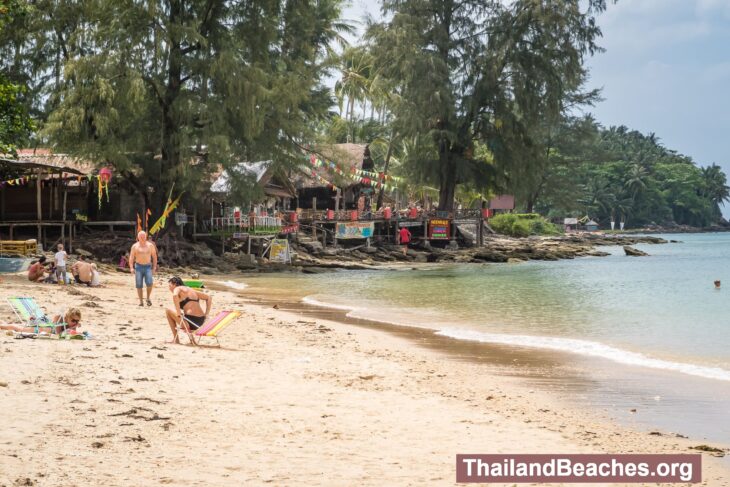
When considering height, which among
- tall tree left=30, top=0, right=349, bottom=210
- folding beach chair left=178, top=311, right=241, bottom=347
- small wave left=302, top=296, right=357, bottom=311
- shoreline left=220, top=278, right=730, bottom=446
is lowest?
small wave left=302, top=296, right=357, bottom=311

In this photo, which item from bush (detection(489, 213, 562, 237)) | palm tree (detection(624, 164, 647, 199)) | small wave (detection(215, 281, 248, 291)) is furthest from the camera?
palm tree (detection(624, 164, 647, 199))

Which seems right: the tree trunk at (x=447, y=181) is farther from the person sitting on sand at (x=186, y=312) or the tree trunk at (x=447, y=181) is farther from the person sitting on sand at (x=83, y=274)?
the person sitting on sand at (x=186, y=312)

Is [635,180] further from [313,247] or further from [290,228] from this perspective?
[290,228]

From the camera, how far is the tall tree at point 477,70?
42.4 m

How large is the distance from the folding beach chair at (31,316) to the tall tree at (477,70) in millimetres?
33147

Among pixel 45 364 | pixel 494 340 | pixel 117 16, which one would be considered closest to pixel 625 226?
pixel 117 16

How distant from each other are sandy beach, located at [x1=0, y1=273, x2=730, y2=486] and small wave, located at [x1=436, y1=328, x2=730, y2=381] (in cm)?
252

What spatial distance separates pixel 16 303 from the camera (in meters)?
11.3

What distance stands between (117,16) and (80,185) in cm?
764

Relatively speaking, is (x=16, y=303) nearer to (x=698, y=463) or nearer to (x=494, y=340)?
(x=494, y=340)

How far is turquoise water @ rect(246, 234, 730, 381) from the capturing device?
13281 millimetres

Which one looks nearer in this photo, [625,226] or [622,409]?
[622,409]

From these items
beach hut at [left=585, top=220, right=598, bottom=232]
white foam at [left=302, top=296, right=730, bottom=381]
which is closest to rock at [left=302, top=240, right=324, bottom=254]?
white foam at [left=302, top=296, right=730, bottom=381]

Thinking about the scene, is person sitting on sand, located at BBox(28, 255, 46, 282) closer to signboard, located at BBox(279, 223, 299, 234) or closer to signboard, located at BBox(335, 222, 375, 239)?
signboard, located at BBox(279, 223, 299, 234)
